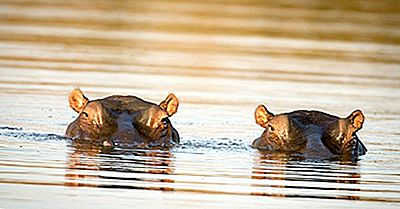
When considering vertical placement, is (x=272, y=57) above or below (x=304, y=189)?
above

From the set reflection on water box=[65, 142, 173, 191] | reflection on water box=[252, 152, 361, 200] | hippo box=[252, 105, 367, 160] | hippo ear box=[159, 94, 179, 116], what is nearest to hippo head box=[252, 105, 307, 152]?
hippo box=[252, 105, 367, 160]

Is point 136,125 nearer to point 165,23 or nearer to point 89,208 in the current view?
point 89,208

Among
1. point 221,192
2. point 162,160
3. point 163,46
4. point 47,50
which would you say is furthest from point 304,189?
point 163,46

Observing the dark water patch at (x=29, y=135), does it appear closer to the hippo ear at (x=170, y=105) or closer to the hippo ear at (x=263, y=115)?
the hippo ear at (x=170, y=105)

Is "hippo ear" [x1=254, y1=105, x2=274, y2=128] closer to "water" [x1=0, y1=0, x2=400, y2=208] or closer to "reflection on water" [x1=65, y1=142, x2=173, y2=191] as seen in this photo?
"water" [x1=0, y1=0, x2=400, y2=208]

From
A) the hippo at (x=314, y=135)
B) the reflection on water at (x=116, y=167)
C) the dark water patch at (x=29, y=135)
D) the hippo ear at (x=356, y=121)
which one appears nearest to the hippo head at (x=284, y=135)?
the hippo at (x=314, y=135)

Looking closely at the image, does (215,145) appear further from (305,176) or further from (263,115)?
(305,176)
